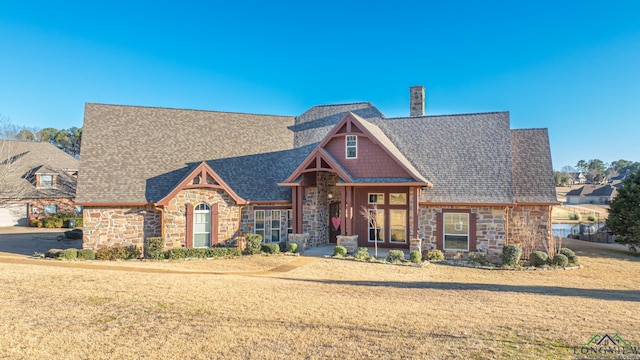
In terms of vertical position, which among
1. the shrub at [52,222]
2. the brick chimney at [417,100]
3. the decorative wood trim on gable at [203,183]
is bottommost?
the shrub at [52,222]

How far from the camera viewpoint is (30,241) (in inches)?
1056

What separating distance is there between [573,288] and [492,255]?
5.48m

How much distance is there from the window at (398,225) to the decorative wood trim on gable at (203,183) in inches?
331

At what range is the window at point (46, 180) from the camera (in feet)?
127

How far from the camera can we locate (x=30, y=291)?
38.7 feet

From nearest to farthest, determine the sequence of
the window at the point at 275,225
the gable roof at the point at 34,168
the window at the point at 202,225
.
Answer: the window at the point at 202,225, the window at the point at 275,225, the gable roof at the point at 34,168

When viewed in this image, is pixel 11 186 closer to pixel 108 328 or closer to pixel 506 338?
pixel 108 328

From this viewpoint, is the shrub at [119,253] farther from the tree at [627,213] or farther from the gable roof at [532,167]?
the tree at [627,213]

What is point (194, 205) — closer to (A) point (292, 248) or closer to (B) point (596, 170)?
(A) point (292, 248)

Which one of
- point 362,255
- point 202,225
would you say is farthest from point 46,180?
point 362,255

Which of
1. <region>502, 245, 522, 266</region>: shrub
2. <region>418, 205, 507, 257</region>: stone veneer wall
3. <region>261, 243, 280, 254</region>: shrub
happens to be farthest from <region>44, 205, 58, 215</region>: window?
<region>502, 245, 522, 266</region>: shrub

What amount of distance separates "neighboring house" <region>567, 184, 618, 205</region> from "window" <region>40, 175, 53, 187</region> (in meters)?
88.7

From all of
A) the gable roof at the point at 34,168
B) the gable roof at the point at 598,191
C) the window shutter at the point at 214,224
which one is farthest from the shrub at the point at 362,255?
the gable roof at the point at 598,191
